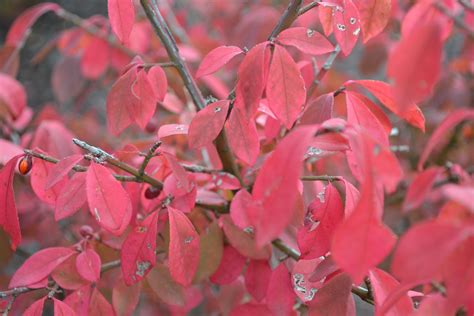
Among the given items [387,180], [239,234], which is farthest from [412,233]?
[239,234]

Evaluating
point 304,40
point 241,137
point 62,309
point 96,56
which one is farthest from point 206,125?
point 96,56

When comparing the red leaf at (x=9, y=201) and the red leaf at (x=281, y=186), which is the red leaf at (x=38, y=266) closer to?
the red leaf at (x=9, y=201)

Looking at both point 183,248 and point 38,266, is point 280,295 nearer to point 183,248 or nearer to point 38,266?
point 183,248

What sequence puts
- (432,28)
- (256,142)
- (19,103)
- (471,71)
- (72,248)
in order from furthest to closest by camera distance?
(471,71) → (19,103) → (72,248) → (256,142) → (432,28)

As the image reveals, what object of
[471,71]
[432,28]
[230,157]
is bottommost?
[471,71]

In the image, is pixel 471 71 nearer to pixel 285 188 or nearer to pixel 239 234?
pixel 239 234

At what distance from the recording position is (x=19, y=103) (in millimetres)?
1163

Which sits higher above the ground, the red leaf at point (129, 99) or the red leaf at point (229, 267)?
the red leaf at point (129, 99)

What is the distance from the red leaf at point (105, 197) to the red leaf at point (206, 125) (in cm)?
10

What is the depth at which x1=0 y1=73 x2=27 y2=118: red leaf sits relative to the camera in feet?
3.71

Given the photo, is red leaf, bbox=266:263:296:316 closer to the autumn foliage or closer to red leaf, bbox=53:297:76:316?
the autumn foliage

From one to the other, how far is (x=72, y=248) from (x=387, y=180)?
48cm

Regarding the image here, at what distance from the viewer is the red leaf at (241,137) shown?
2.27 feet

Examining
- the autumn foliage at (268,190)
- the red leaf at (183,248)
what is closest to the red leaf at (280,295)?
the autumn foliage at (268,190)
